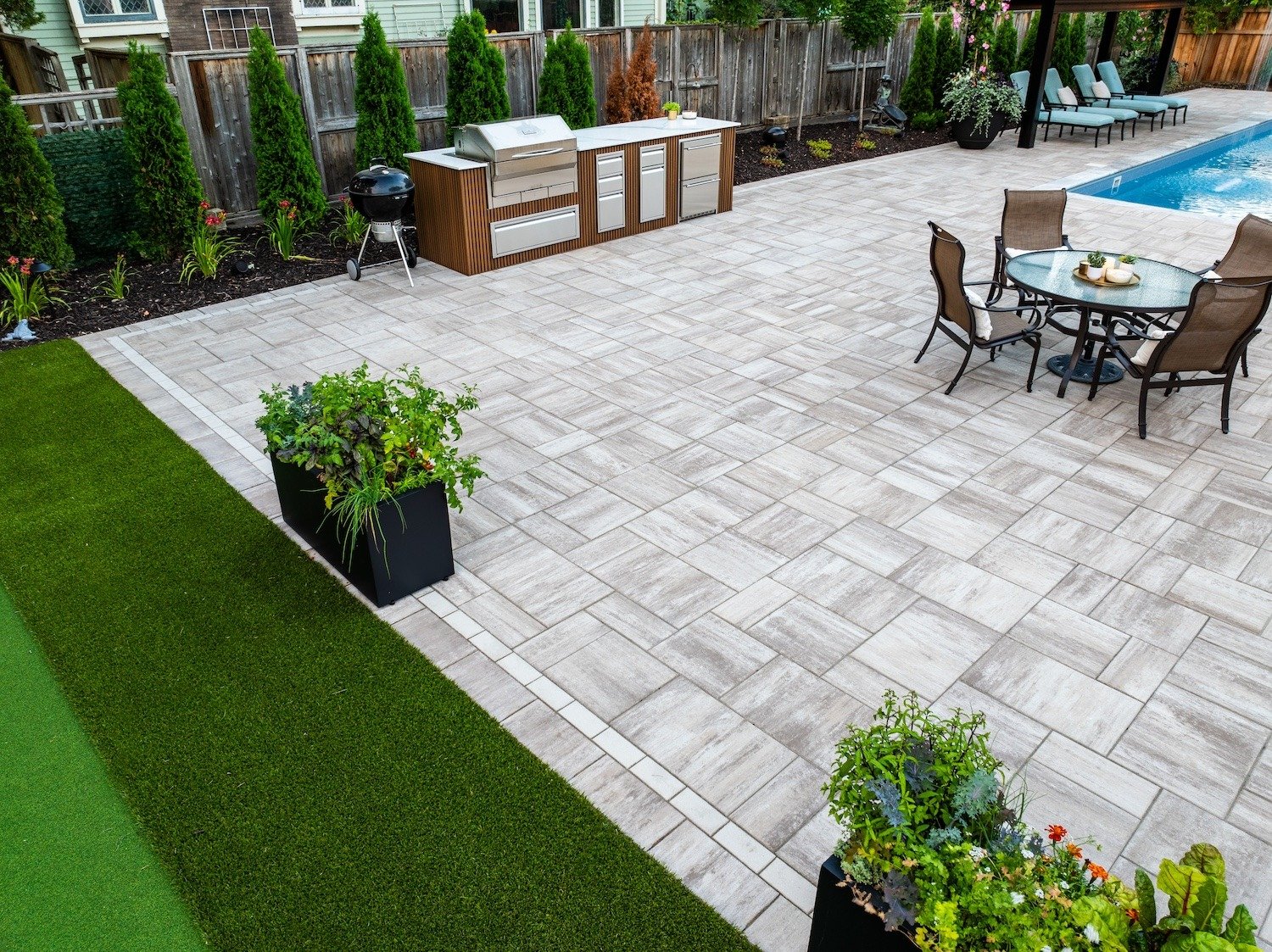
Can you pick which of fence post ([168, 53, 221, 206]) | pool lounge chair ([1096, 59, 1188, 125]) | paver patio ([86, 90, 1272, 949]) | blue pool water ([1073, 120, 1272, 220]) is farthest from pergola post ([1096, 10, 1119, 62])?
fence post ([168, 53, 221, 206])

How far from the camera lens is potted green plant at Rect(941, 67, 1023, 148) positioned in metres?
13.8

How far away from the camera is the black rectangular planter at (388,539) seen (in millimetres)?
4250

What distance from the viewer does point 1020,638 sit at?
4.16m

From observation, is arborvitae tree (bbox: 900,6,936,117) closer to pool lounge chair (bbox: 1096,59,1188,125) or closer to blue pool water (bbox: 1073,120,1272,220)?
pool lounge chair (bbox: 1096,59,1188,125)

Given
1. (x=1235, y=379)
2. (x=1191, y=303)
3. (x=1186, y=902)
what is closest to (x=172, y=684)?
(x=1186, y=902)

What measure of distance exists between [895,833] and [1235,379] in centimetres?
584

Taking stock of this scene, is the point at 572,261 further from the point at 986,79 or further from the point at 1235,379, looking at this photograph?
the point at 986,79

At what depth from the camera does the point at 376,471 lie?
13.6ft

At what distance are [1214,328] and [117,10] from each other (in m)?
14.1

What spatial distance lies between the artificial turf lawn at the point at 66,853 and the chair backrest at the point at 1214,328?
5810 millimetres

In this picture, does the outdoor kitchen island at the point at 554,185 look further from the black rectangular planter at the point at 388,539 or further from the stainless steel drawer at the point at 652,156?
the black rectangular planter at the point at 388,539

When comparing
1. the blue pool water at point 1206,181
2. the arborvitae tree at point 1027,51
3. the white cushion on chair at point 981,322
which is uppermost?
the arborvitae tree at point 1027,51

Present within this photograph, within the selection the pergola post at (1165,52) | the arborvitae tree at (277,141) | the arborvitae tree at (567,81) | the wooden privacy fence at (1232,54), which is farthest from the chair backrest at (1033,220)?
the wooden privacy fence at (1232,54)

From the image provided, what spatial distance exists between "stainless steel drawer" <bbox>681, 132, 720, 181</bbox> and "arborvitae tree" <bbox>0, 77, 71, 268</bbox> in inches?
233
